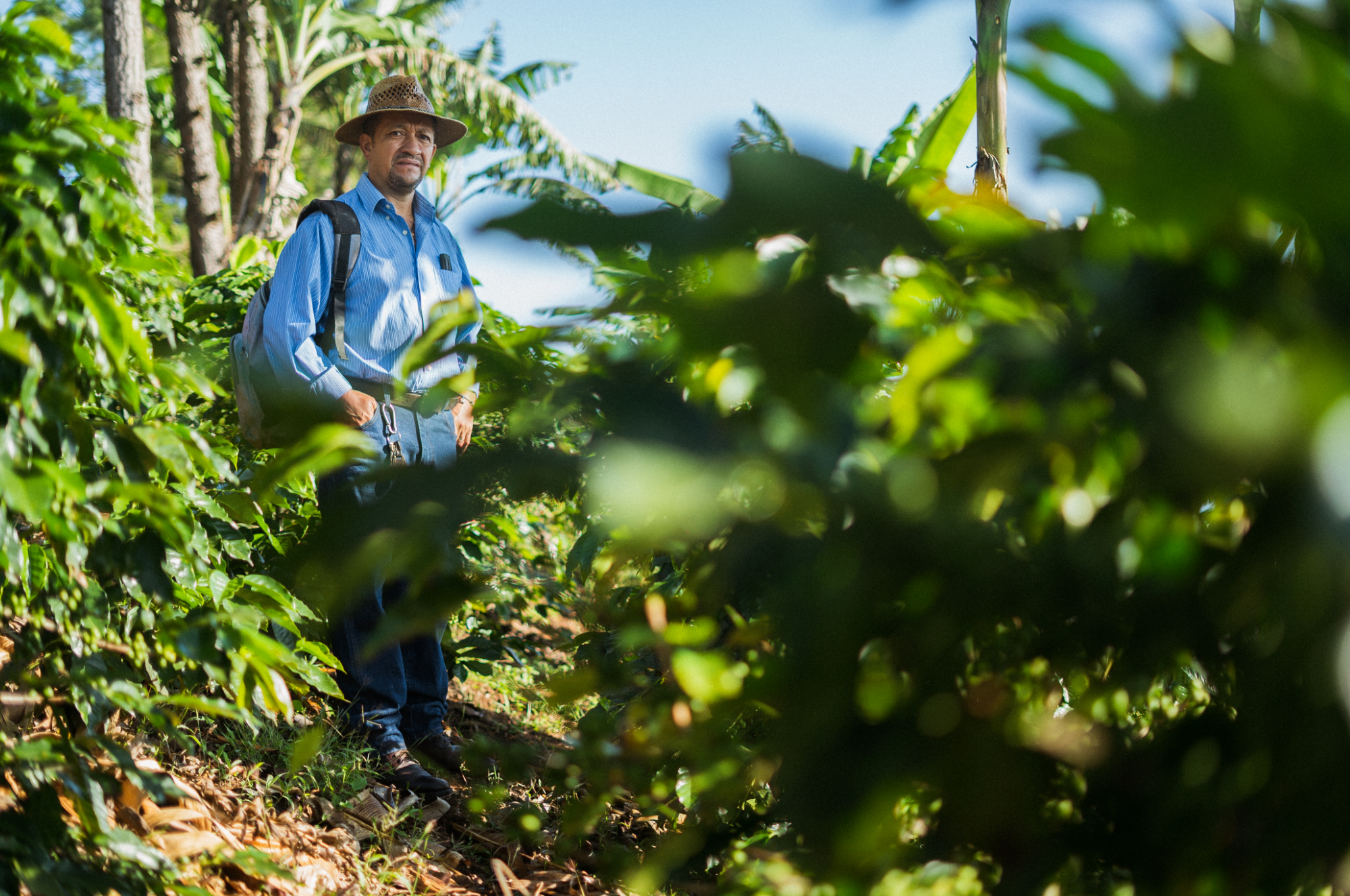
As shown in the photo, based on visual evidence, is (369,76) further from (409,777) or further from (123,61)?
(409,777)

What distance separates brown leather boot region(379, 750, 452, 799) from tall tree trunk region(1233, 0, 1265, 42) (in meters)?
2.29

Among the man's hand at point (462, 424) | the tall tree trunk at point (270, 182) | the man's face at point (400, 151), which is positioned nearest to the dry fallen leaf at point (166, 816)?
the man's hand at point (462, 424)

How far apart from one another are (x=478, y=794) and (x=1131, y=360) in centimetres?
76

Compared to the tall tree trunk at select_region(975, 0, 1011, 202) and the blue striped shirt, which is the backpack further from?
the tall tree trunk at select_region(975, 0, 1011, 202)

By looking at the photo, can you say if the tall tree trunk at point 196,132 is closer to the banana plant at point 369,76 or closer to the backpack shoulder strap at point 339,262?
the banana plant at point 369,76

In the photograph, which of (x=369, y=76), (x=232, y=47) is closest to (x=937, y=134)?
(x=232, y=47)

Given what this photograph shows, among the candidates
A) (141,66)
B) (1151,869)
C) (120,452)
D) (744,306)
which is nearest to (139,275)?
(120,452)

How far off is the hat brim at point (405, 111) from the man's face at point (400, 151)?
2 centimetres

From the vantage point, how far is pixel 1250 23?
0.53 metres

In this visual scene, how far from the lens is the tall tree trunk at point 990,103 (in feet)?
7.40

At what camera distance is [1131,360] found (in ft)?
1.56

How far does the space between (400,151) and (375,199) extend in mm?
225

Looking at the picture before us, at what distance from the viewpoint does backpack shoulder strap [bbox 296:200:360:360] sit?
2.55m

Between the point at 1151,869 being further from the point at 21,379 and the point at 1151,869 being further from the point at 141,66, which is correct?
the point at 141,66
